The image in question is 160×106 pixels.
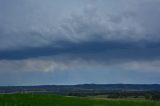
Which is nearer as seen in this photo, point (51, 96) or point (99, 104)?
point (99, 104)

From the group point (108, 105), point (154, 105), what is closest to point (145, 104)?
point (154, 105)

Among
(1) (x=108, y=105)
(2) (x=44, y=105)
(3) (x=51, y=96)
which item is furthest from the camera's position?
(3) (x=51, y=96)

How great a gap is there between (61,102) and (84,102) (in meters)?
2.86

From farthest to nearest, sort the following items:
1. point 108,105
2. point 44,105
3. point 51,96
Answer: point 51,96 < point 108,105 < point 44,105

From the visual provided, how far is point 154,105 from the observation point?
47.4 meters

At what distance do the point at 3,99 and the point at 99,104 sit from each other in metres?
10.4

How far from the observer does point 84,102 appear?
153ft

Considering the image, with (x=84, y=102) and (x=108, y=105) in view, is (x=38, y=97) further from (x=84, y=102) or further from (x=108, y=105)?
(x=108, y=105)

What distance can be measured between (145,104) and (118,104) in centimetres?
345

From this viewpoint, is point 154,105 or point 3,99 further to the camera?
point 154,105

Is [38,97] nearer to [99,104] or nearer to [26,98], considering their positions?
[26,98]

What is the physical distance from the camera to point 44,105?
4209 cm

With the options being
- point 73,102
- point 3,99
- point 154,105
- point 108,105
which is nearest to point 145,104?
point 154,105

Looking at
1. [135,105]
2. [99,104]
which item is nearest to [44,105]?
[99,104]
